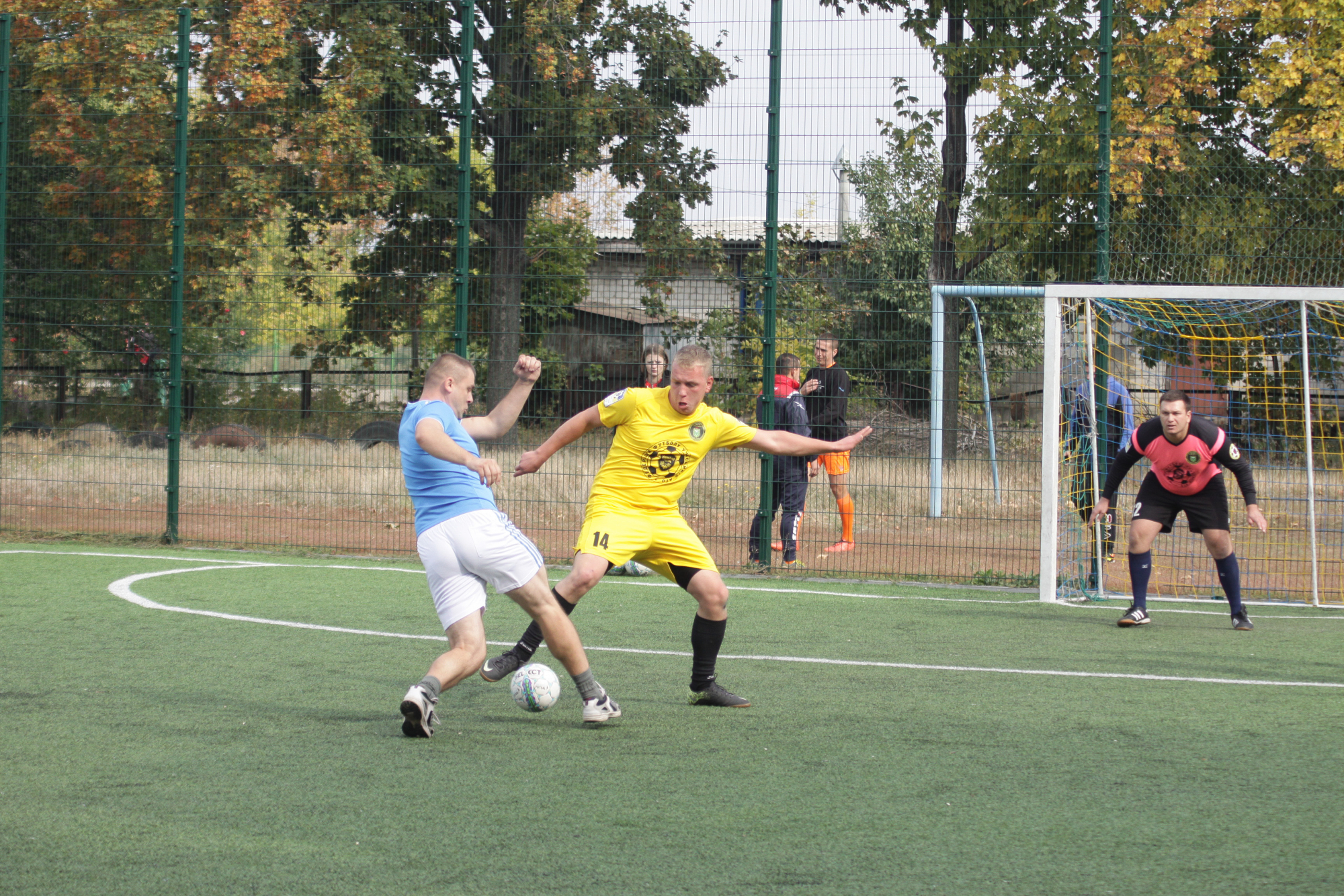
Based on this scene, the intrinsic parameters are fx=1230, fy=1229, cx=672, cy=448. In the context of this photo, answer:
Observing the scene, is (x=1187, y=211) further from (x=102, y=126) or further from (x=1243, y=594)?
(x=102, y=126)

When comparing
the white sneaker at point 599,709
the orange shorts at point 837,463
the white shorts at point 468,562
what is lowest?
the white sneaker at point 599,709

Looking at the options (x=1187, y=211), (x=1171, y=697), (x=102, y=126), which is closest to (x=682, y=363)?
(x=1171, y=697)

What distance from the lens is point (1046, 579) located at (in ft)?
30.7

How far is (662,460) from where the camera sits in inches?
244

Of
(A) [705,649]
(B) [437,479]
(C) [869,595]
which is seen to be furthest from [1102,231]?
(B) [437,479]

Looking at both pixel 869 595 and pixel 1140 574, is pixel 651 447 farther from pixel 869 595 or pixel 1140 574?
pixel 1140 574

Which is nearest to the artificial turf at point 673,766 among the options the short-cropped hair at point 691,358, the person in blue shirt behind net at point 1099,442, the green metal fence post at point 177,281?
the short-cropped hair at point 691,358

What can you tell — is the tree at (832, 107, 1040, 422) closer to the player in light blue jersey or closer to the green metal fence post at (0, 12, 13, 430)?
the player in light blue jersey

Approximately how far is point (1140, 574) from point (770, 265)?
4.00 meters

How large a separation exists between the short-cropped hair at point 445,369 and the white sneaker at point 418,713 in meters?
1.31

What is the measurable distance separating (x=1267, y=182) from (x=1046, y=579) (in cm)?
401

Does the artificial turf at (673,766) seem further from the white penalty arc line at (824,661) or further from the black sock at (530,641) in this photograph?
the black sock at (530,641)

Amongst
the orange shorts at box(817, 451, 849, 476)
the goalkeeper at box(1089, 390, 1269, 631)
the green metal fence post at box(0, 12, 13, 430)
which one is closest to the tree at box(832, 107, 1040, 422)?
the orange shorts at box(817, 451, 849, 476)

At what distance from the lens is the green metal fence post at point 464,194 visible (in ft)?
36.3
